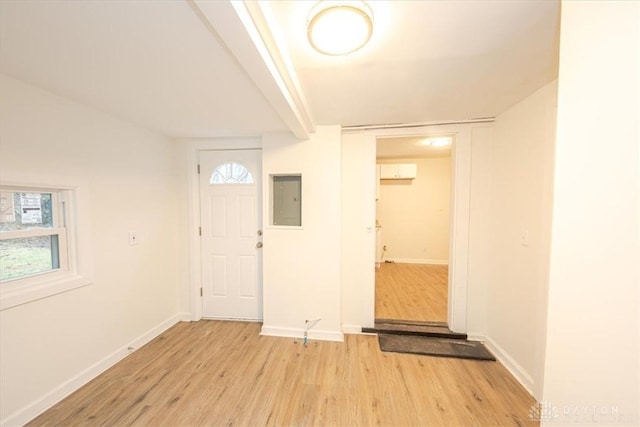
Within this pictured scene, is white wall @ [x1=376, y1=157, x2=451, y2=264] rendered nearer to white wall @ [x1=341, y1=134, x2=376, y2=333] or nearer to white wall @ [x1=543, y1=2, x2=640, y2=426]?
white wall @ [x1=341, y1=134, x2=376, y2=333]

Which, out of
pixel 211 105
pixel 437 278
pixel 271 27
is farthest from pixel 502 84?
pixel 437 278

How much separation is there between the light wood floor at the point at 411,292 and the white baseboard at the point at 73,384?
2546mm

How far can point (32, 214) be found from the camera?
1.57 m

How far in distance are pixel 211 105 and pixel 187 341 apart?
7.57 ft

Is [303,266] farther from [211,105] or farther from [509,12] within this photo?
[509,12]

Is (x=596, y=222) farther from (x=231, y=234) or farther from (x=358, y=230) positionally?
(x=231, y=234)

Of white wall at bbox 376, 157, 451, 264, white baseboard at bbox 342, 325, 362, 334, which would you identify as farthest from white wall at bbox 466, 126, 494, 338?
white wall at bbox 376, 157, 451, 264

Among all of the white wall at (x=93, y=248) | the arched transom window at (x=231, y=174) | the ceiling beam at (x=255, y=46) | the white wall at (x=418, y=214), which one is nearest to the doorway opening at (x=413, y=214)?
the white wall at (x=418, y=214)

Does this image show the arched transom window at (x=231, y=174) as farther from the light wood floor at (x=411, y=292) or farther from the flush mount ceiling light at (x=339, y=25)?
the light wood floor at (x=411, y=292)

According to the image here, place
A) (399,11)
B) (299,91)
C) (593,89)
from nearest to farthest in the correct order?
(593,89) → (399,11) → (299,91)

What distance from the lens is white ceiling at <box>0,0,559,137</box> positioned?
0.92 m

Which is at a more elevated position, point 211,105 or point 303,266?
point 211,105

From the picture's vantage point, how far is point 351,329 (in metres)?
2.48

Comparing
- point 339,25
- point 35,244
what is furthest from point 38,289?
point 339,25
